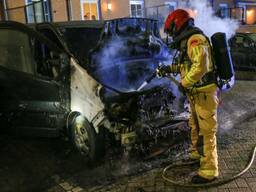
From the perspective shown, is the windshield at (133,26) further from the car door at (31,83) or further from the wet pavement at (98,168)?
the wet pavement at (98,168)

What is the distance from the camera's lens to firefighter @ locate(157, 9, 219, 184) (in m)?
3.49

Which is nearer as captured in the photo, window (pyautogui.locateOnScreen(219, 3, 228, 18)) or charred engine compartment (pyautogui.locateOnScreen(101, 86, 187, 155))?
charred engine compartment (pyautogui.locateOnScreen(101, 86, 187, 155))

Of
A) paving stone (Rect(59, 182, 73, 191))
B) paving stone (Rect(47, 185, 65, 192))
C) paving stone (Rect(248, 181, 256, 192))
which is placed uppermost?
paving stone (Rect(248, 181, 256, 192))

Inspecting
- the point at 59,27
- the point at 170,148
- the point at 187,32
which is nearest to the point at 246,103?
the point at 170,148

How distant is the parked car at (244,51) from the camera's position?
11.6 m

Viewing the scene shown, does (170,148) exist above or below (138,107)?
below

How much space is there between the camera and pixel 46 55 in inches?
175

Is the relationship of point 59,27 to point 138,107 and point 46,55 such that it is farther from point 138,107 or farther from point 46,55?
point 138,107

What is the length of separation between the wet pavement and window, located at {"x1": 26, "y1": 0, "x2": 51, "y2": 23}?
8948mm

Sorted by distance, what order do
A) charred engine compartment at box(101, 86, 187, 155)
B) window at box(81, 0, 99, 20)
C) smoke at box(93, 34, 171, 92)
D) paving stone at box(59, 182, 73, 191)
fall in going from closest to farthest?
1. paving stone at box(59, 182, 73, 191)
2. charred engine compartment at box(101, 86, 187, 155)
3. smoke at box(93, 34, 171, 92)
4. window at box(81, 0, 99, 20)

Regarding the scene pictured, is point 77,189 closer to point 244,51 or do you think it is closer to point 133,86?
point 133,86

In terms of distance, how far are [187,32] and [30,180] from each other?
2702 mm

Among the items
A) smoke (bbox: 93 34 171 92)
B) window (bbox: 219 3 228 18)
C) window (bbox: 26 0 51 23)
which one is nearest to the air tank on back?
smoke (bbox: 93 34 171 92)

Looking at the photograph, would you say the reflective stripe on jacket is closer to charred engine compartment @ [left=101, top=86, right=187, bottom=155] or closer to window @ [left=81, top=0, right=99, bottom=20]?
charred engine compartment @ [left=101, top=86, right=187, bottom=155]
